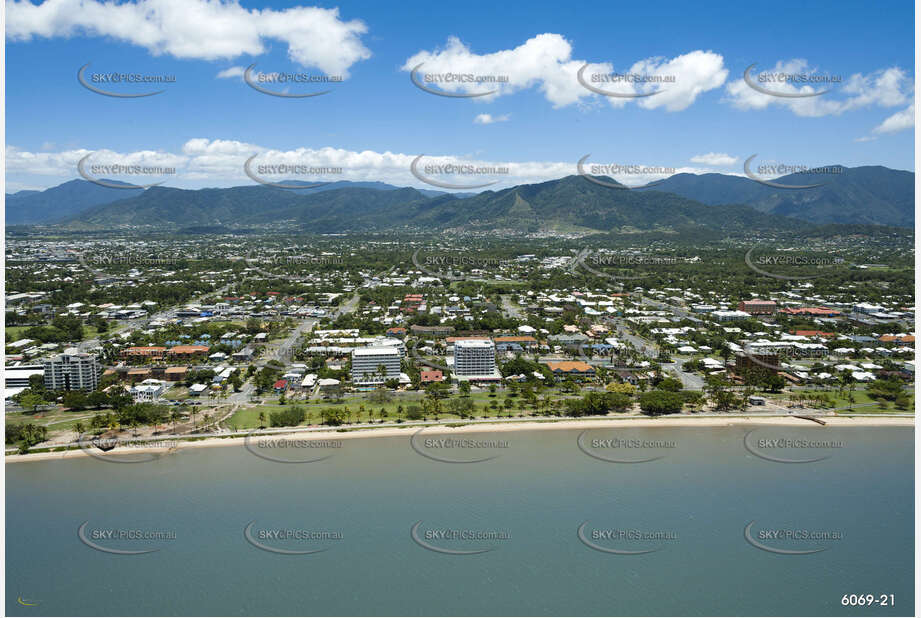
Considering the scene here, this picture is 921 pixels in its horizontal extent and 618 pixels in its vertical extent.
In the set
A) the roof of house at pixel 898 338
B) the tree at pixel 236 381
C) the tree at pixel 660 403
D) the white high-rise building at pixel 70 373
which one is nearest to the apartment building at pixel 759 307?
the roof of house at pixel 898 338

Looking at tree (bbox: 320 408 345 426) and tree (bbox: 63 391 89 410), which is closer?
tree (bbox: 320 408 345 426)

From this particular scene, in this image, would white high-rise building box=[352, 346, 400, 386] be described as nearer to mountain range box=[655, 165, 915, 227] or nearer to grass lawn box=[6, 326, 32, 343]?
grass lawn box=[6, 326, 32, 343]

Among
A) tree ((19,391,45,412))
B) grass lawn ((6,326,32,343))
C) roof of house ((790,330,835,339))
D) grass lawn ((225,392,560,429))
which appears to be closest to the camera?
grass lawn ((225,392,560,429))

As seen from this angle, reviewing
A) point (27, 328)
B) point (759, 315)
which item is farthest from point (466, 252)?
point (27, 328)

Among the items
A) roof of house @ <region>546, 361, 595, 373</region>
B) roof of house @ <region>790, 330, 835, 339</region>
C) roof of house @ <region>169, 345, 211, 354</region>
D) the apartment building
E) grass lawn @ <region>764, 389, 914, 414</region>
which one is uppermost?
the apartment building

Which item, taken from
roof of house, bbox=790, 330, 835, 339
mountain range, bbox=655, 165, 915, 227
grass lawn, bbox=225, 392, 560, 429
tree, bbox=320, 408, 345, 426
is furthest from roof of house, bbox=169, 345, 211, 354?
mountain range, bbox=655, 165, 915, 227

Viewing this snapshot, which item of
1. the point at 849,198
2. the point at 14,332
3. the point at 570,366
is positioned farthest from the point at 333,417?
the point at 849,198

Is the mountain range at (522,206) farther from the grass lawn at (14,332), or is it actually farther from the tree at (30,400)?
the tree at (30,400)

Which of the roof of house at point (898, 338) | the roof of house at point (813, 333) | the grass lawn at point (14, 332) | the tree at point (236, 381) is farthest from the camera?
the roof of house at point (813, 333)
